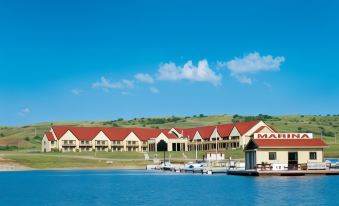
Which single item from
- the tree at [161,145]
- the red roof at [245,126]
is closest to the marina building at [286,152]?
the red roof at [245,126]

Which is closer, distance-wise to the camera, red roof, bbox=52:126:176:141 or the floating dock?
the floating dock

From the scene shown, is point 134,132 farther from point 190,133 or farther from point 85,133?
point 190,133

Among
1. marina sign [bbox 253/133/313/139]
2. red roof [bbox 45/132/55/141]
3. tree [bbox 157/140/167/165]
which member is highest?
red roof [bbox 45/132/55/141]

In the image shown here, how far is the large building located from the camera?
176250 mm

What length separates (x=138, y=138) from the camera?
621 ft

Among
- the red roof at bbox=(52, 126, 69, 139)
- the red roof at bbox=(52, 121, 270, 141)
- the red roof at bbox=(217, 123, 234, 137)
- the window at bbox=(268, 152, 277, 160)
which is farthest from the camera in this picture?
the red roof at bbox=(52, 126, 69, 139)

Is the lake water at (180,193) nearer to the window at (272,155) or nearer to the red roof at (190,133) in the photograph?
the window at (272,155)

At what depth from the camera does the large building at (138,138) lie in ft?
578

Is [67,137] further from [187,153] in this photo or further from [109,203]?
[109,203]

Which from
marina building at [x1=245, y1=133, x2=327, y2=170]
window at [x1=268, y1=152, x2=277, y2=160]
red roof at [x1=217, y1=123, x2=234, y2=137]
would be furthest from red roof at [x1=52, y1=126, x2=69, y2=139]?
window at [x1=268, y1=152, x2=277, y2=160]

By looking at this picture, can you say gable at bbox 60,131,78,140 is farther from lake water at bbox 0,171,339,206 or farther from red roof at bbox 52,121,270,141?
lake water at bbox 0,171,339,206

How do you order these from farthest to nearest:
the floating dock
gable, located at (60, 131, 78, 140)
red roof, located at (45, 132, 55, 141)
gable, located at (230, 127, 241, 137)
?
gable, located at (60, 131, 78, 140)
red roof, located at (45, 132, 55, 141)
gable, located at (230, 127, 241, 137)
the floating dock

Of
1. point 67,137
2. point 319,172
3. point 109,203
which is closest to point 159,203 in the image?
point 109,203

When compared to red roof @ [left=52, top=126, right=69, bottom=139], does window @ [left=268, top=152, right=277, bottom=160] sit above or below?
below
